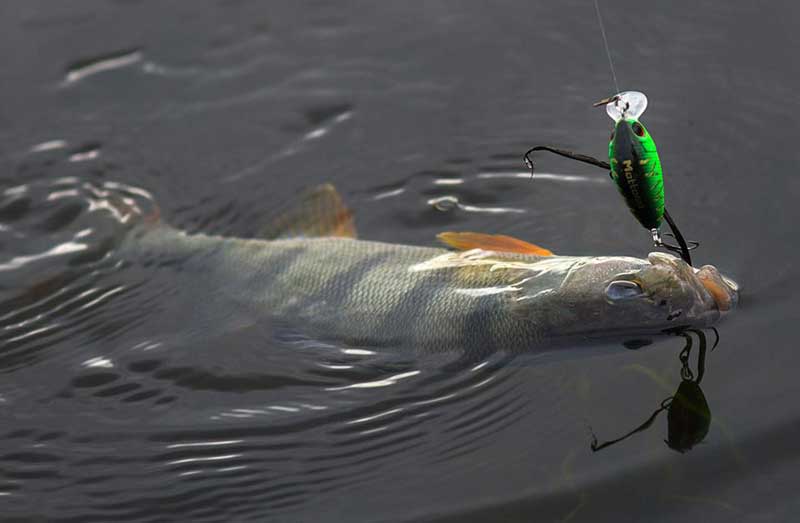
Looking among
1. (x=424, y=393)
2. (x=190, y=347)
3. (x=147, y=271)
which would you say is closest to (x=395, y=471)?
(x=424, y=393)

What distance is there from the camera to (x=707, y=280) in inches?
175

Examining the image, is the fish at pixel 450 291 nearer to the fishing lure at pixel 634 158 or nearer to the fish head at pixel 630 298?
the fish head at pixel 630 298

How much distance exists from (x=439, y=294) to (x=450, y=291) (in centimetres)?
5

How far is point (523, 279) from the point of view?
4602mm

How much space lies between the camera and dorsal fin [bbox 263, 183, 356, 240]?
17.7 feet

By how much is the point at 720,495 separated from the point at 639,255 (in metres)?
1.36

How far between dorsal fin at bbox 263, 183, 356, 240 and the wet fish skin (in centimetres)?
17

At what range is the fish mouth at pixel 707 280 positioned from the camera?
4.34 meters

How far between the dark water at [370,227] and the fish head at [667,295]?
115 millimetres

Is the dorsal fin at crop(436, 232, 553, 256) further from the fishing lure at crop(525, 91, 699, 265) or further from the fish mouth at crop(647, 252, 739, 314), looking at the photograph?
the fishing lure at crop(525, 91, 699, 265)

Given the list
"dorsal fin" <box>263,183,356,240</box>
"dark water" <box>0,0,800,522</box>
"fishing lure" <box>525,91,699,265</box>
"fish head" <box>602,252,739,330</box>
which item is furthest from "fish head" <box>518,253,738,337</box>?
"dorsal fin" <box>263,183,356,240</box>

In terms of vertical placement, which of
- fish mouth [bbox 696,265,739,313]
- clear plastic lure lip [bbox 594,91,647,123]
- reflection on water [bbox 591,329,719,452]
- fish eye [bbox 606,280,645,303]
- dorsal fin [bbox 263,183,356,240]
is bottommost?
reflection on water [bbox 591,329,719,452]

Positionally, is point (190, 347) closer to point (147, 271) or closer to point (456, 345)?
point (147, 271)

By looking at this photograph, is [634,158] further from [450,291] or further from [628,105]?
[450,291]
